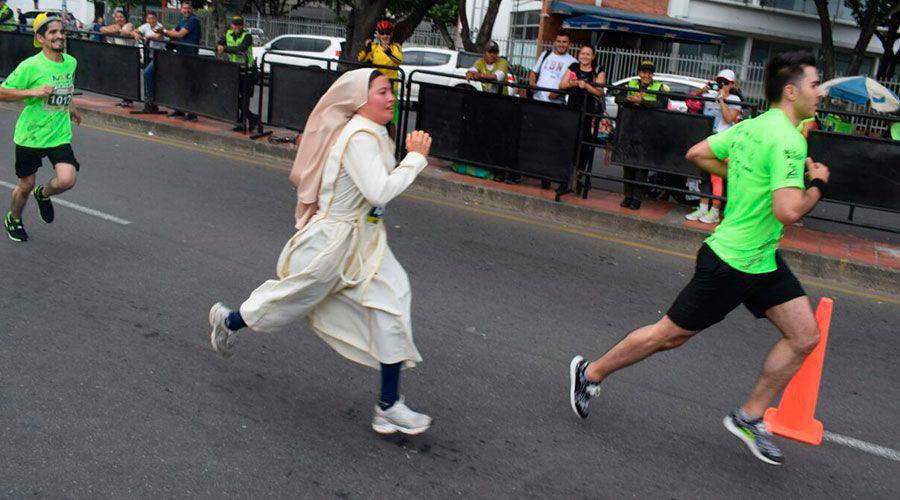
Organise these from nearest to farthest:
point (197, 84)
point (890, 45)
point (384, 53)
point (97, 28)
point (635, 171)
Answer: point (635, 171) < point (384, 53) < point (197, 84) < point (97, 28) < point (890, 45)

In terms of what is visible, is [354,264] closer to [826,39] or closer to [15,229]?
[15,229]

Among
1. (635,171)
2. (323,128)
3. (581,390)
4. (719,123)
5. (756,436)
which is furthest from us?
(635,171)

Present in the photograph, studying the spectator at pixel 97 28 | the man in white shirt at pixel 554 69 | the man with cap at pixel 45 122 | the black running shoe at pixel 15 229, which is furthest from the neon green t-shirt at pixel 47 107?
the spectator at pixel 97 28

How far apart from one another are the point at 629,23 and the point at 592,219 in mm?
22576

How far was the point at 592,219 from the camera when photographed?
9.41m

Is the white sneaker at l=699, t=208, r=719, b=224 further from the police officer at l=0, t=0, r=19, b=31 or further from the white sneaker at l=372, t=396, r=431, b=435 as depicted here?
the police officer at l=0, t=0, r=19, b=31

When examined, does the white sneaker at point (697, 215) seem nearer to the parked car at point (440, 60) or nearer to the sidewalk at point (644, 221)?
the sidewalk at point (644, 221)

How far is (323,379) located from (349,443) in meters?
0.75

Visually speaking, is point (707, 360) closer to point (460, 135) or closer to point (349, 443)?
point (349, 443)

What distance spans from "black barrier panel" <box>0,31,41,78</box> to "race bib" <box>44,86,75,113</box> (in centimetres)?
1045

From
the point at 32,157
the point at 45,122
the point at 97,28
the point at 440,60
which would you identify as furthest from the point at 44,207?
the point at 97,28

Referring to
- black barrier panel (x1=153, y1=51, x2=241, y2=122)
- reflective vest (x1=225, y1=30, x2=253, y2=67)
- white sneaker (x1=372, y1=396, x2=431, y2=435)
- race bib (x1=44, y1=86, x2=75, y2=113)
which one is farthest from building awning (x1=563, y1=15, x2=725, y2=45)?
white sneaker (x1=372, y1=396, x2=431, y2=435)

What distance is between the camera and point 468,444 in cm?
415

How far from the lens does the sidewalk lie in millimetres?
8039
